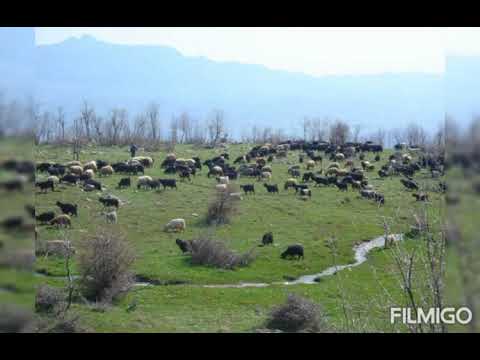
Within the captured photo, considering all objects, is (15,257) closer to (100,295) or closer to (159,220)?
(100,295)

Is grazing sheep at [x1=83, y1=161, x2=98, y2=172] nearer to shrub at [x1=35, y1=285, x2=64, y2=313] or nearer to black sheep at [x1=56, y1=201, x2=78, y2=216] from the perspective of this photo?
black sheep at [x1=56, y1=201, x2=78, y2=216]

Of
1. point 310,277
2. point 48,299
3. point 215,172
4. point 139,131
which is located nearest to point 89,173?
point 215,172

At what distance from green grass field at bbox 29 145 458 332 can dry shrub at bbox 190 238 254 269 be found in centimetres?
57

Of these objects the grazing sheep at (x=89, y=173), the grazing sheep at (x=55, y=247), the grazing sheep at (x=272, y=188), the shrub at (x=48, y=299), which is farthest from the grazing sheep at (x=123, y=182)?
the shrub at (x=48, y=299)

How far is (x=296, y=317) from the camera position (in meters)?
17.0

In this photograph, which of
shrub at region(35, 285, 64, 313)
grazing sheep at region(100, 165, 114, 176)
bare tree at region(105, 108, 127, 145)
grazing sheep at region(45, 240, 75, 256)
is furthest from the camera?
bare tree at region(105, 108, 127, 145)

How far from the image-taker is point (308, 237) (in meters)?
32.9

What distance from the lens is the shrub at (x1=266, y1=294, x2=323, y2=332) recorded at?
16.9 meters

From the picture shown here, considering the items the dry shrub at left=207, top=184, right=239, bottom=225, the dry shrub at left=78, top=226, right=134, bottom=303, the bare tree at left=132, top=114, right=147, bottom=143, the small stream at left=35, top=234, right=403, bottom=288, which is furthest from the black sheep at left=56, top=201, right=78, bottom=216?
the bare tree at left=132, top=114, right=147, bottom=143

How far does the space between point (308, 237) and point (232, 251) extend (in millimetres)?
7256

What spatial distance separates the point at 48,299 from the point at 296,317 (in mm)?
7435

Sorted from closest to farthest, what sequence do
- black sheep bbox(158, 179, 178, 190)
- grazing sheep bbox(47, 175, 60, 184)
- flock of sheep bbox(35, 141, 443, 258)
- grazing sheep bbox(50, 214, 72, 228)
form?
grazing sheep bbox(50, 214, 72, 228) < flock of sheep bbox(35, 141, 443, 258) < grazing sheep bbox(47, 175, 60, 184) < black sheep bbox(158, 179, 178, 190)

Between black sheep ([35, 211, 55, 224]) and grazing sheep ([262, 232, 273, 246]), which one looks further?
black sheep ([35, 211, 55, 224])

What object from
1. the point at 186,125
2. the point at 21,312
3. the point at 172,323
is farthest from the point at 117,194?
the point at 186,125
